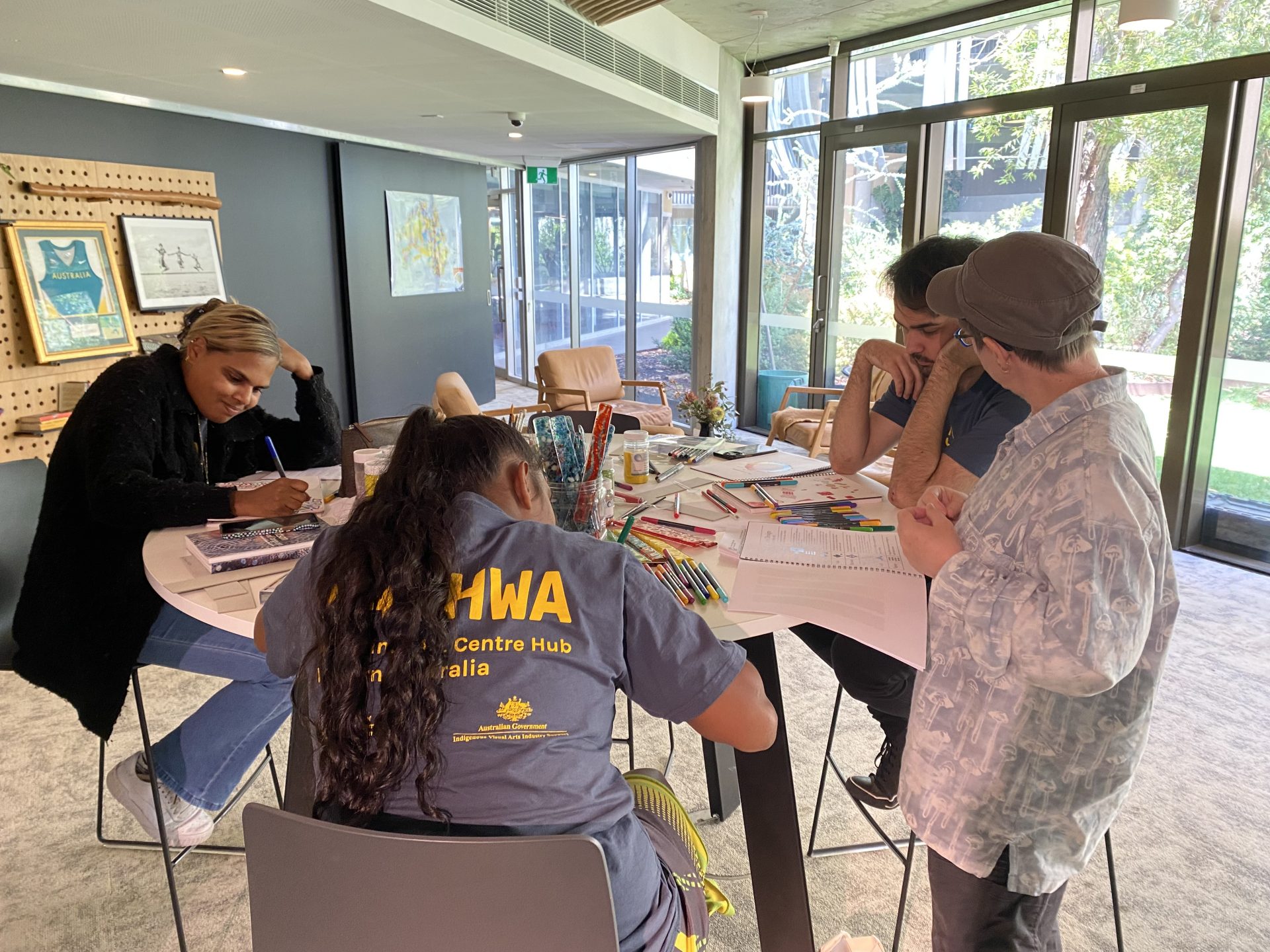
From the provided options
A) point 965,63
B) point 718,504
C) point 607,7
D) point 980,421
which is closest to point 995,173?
point 965,63

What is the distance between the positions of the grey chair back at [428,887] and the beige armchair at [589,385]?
453cm

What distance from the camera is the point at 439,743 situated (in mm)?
1011

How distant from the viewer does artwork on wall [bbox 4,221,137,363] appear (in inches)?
160

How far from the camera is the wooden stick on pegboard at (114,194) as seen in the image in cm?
425

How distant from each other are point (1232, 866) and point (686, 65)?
18.7 feet

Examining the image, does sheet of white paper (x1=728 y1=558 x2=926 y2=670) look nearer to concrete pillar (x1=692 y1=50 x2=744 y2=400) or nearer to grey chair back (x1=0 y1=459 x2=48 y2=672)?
grey chair back (x1=0 y1=459 x2=48 y2=672)

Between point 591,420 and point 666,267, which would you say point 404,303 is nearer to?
point 666,267

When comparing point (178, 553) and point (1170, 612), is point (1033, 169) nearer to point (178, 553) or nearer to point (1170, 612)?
point (1170, 612)

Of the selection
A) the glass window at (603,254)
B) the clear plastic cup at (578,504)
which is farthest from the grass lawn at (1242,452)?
the glass window at (603,254)

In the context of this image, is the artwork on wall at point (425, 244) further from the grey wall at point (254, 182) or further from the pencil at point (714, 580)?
the pencil at point (714, 580)

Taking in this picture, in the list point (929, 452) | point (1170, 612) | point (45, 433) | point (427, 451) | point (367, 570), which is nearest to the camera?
point (367, 570)

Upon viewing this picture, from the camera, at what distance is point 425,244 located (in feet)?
24.7

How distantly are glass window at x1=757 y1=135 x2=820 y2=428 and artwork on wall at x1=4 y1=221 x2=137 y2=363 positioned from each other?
471 cm

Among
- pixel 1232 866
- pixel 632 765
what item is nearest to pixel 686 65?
pixel 632 765
